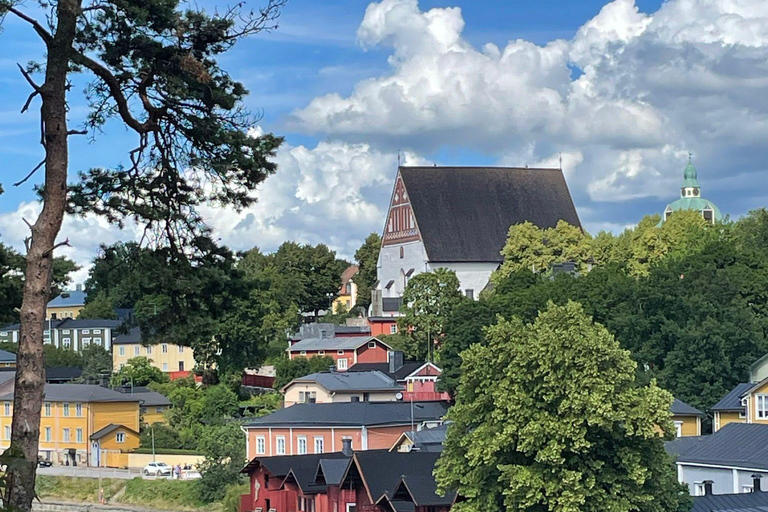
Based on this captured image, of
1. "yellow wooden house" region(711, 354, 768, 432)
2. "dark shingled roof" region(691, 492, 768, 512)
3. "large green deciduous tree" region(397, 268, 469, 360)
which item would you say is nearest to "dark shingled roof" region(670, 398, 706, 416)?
"yellow wooden house" region(711, 354, 768, 432)

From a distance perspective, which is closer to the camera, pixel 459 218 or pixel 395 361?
pixel 395 361

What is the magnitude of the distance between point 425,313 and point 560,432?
159 ft

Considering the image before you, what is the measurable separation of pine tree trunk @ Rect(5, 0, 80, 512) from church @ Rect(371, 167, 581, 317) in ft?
283

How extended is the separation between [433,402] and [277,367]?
64.0 feet

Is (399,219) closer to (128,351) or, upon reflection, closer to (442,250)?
(442,250)

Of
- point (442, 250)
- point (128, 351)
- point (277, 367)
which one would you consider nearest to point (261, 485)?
point (277, 367)

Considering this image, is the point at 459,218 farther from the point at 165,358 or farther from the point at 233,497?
the point at 233,497

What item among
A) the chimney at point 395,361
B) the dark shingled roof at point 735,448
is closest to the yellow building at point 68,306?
the chimney at point 395,361

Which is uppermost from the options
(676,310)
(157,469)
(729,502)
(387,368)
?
(676,310)

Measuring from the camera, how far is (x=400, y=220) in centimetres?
10331

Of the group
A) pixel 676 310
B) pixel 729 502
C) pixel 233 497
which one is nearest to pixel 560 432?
pixel 729 502

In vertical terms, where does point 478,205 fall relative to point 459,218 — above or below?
above

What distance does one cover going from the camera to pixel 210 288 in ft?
40.3

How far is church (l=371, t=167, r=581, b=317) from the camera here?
328 ft
